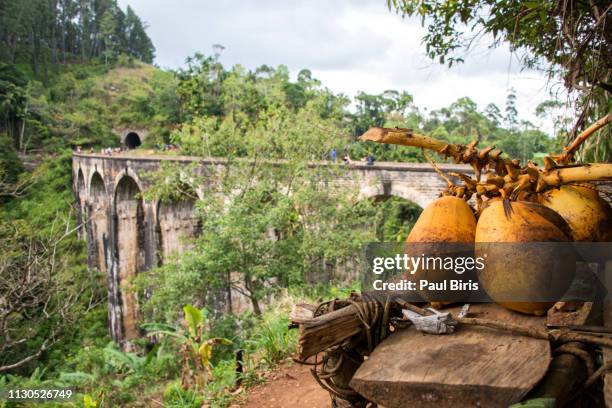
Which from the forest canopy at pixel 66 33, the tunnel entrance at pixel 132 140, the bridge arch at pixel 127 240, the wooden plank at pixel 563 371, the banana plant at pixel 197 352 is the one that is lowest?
the bridge arch at pixel 127 240

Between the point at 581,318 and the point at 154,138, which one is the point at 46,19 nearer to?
the point at 154,138

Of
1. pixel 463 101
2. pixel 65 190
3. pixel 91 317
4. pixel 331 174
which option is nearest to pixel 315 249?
pixel 331 174

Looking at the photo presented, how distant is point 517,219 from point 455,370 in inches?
16.6

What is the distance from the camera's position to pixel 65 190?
33.8 m

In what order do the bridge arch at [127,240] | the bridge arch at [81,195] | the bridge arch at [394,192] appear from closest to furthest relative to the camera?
the bridge arch at [394,192] → the bridge arch at [127,240] → the bridge arch at [81,195]

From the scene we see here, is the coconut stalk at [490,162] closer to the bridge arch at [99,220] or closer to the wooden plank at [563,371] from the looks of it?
the wooden plank at [563,371]

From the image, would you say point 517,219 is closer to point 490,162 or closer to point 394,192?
point 490,162

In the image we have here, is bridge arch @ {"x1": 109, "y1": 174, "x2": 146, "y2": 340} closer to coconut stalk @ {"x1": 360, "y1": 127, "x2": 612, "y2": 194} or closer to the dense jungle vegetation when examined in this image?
the dense jungle vegetation

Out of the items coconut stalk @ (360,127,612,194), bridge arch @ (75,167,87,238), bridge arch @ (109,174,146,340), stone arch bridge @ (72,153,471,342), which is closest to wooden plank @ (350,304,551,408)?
coconut stalk @ (360,127,612,194)

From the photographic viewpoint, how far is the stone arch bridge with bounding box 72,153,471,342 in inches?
533

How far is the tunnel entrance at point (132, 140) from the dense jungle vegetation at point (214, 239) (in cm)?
682

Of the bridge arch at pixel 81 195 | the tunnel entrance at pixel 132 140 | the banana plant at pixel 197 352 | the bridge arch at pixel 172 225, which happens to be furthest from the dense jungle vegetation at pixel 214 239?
the tunnel entrance at pixel 132 140

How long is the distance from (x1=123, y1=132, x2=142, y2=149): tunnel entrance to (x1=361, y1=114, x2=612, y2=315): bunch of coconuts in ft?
151

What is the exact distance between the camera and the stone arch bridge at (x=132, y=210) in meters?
13.5
